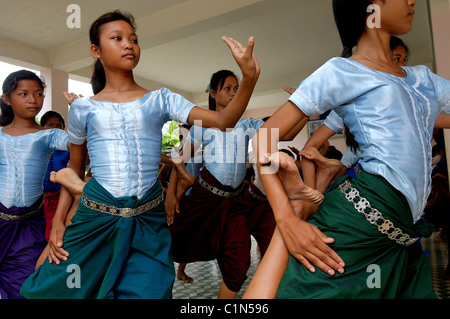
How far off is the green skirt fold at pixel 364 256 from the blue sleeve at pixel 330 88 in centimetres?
23

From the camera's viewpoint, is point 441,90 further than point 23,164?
No

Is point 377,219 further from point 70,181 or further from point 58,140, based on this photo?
point 58,140

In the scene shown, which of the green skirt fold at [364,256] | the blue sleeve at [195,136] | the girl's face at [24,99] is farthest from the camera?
the blue sleeve at [195,136]

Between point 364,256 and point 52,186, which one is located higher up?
point 52,186

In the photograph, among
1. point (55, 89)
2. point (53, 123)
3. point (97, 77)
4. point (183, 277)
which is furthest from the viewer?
point (55, 89)

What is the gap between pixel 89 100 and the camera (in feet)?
5.24

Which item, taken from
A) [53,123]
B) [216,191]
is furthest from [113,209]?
[53,123]

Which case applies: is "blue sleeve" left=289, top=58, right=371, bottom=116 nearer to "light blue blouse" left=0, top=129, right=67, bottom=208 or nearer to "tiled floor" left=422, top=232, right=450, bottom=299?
"light blue blouse" left=0, top=129, right=67, bottom=208

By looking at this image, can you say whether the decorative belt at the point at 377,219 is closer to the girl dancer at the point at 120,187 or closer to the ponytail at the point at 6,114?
the girl dancer at the point at 120,187

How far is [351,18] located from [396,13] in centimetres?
14

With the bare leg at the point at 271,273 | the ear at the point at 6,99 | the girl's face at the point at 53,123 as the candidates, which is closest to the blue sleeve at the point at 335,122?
the bare leg at the point at 271,273

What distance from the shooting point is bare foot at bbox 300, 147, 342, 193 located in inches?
53.1

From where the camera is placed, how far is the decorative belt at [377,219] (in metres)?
1.00

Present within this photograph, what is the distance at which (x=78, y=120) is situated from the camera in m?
1.60
